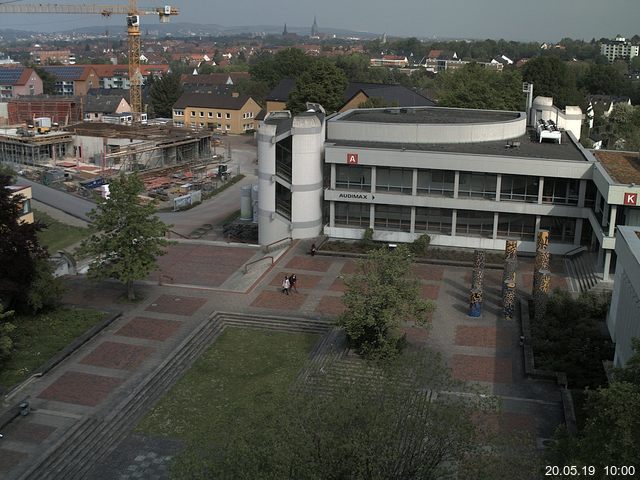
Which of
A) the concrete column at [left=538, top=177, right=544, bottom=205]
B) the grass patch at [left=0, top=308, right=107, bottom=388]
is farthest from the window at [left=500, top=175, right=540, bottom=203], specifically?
the grass patch at [left=0, top=308, right=107, bottom=388]

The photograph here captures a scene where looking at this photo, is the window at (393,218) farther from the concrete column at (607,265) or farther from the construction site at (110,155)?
the construction site at (110,155)

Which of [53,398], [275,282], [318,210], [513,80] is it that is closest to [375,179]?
[318,210]

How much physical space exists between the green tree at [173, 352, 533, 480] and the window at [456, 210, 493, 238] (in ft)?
86.0

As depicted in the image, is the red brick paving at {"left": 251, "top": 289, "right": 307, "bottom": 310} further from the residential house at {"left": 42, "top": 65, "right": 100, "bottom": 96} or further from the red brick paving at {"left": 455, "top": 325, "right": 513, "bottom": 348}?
the residential house at {"left": 42, "top": 65, "right": 100, "bottom": 96}

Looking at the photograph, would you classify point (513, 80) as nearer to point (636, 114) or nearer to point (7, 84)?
point (636, 114)

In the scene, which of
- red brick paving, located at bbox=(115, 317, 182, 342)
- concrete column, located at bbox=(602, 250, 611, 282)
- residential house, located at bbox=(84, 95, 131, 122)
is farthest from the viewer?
residential house, located at bbox=(84, 95, 131, 122)

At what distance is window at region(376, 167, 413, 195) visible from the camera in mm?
41469

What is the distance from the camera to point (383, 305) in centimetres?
2667

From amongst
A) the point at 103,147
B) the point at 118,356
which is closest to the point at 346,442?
the point at 118,356

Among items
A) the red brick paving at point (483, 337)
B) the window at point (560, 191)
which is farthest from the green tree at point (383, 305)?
the window at point (560, 191)

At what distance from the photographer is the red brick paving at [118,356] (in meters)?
26.9

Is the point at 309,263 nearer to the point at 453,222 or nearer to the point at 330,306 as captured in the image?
the point at 330,306

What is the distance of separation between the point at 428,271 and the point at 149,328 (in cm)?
1521

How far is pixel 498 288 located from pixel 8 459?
23.4 meters
